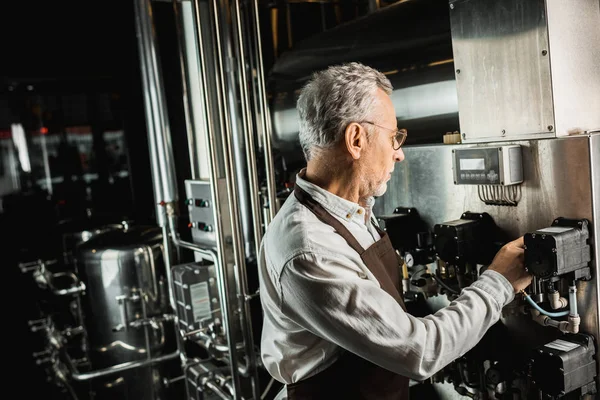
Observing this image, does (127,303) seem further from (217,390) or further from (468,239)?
(468,239)

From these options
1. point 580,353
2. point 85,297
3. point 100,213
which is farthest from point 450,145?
point 100,213

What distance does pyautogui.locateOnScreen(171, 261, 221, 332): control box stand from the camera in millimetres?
3299

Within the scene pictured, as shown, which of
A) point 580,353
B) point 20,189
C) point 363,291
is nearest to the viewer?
point 363,291

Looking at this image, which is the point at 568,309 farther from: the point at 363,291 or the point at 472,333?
the point at 363,291

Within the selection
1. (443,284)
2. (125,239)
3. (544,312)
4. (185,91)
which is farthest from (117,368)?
(544,312)

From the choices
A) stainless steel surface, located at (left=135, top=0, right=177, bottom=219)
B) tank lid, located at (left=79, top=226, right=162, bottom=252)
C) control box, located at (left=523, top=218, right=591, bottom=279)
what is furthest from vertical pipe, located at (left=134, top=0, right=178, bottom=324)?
control box, located at (left=523, top=218, right=591, bottom=279)

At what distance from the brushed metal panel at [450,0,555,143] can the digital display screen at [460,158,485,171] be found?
0.27ft

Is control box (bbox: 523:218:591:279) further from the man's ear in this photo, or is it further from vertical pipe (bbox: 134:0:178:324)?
vertical pipe (bbox: 134:0:178:324)

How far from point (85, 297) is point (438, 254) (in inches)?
113

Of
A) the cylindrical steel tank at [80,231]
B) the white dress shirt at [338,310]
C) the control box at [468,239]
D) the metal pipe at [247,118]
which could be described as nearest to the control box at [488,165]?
the control box at [468,239]

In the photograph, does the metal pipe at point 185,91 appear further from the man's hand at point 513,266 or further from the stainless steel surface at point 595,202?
the stainless steel surface at point 595,202

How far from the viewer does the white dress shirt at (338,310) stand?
1.37 meters

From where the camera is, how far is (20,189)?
6.32m

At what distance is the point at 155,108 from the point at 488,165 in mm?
2419
